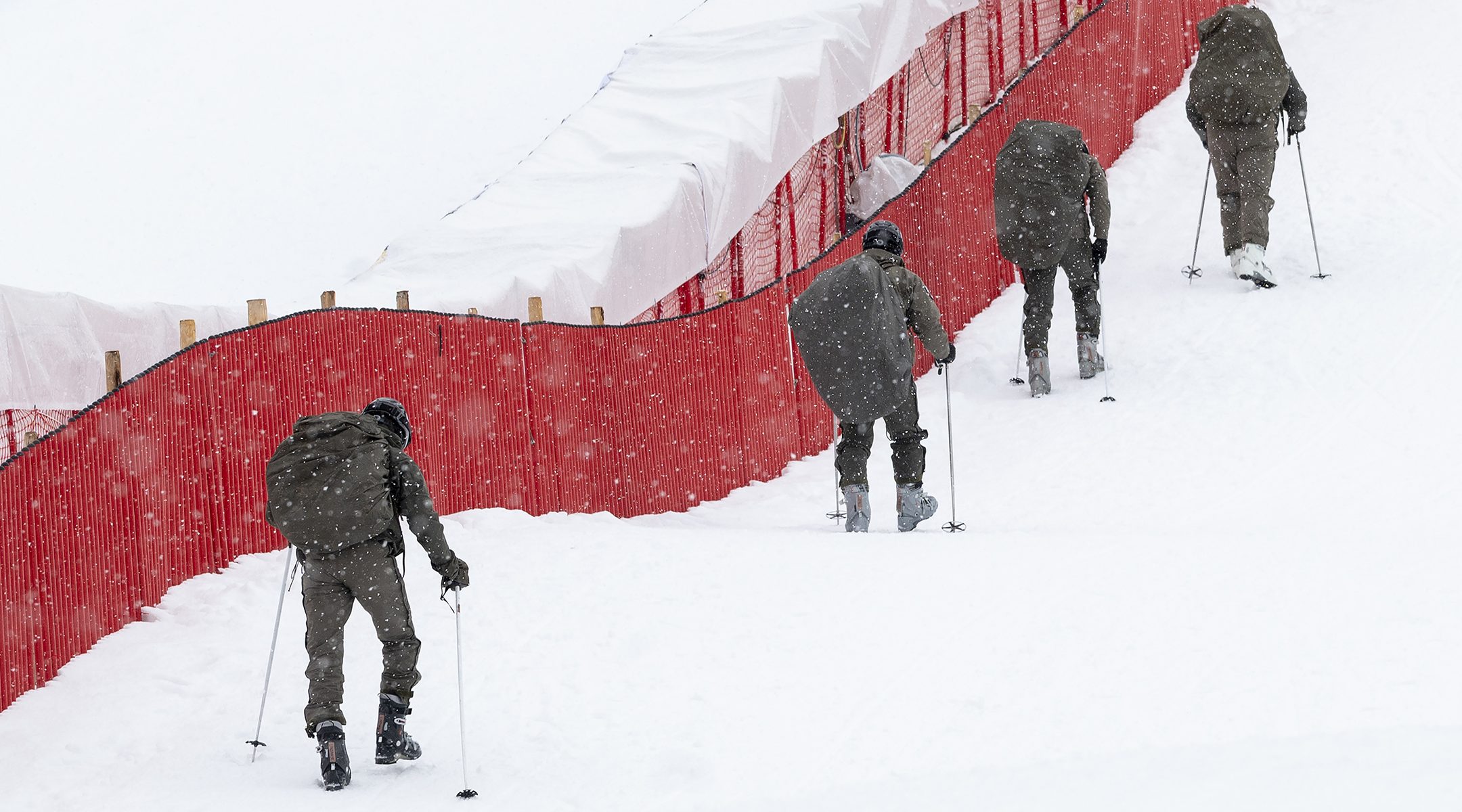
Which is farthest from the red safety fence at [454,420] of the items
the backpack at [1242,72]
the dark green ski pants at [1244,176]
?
the dark green ski pants at [1244,176]

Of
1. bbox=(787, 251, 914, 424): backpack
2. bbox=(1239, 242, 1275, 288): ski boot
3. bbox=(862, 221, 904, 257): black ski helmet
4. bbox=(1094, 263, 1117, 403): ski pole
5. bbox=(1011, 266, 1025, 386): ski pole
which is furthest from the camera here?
bbox=(1239, 242, 1275, 288): ski boot

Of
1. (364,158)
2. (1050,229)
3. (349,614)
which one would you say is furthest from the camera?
(364,158)

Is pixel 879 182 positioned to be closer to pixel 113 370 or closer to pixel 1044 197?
pixel 1044 197

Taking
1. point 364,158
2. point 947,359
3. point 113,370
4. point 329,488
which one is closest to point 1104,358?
point 947,359

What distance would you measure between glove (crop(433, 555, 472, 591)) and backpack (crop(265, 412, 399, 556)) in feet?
0.91

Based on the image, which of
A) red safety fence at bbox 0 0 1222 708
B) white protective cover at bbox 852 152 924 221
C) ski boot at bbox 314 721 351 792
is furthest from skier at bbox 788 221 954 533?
white protective cover at bbox 852 152 924 221

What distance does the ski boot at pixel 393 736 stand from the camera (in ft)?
18.7

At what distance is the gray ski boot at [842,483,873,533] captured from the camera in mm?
8797

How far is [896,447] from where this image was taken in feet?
28.7

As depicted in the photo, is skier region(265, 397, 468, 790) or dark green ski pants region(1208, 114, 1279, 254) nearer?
skier region(265, 397, 468, 790)

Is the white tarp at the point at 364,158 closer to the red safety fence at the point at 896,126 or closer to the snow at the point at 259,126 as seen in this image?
the snow at the point at 259,126

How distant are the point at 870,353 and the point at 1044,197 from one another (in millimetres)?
3269

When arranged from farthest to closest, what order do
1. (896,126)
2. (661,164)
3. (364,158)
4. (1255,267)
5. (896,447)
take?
(364,158) < (896,126) < (661,164) < (1255,267) < (896,447)

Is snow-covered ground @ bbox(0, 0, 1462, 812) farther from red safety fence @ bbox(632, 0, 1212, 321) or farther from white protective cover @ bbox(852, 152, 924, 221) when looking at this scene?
white protective cover @ bbox(852, 152, 924, 221)
